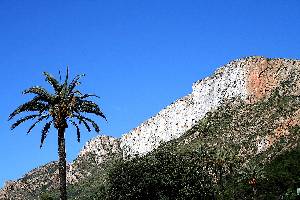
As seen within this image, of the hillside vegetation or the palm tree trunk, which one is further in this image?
the hillside vegetation

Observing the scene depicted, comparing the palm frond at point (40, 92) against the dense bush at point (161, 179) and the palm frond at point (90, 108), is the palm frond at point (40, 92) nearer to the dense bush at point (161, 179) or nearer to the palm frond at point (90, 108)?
the palm frond at point (90, 108)

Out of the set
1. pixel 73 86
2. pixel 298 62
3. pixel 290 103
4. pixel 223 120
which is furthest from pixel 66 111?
pixel 298 62

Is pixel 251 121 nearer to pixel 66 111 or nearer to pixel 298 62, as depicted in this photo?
pixel 298 62

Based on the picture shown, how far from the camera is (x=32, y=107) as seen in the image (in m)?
Result: 33.4

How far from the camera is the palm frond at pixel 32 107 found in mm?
33094

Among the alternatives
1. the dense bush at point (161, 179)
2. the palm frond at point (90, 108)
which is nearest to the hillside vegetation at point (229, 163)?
the dense bush at point (161, 179)

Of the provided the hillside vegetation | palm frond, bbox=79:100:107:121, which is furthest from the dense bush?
palm frond, bbox=79:100:107:121

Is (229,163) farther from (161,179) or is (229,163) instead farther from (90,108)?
(90,108)

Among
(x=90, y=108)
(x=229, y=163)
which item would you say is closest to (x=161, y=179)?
(x=90, y=108)

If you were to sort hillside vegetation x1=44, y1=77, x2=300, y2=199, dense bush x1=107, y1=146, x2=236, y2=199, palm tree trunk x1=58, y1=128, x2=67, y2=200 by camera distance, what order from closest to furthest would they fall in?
palm tree trunk x1=58, y1=128, x2=67, y2=200
dense bush x1=107, y1=146, x2=236, y2=199
hillside vegetation x1=44, y1=77, x2=300, y2=199

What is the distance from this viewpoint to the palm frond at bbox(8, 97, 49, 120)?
33094 mm

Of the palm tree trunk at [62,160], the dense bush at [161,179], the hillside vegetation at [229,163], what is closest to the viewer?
the palm tree trunk at [62,160]

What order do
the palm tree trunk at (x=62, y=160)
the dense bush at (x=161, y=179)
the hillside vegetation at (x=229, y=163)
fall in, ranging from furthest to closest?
1. the hillside vegetation at (x=229, y=163)
2. the dense bush at (x=161, y=179)
3. the palm tree trunk at (x=62, y=160)

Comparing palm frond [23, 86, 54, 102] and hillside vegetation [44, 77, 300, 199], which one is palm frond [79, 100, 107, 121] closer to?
palm frond [23, 86, 54, 102]
